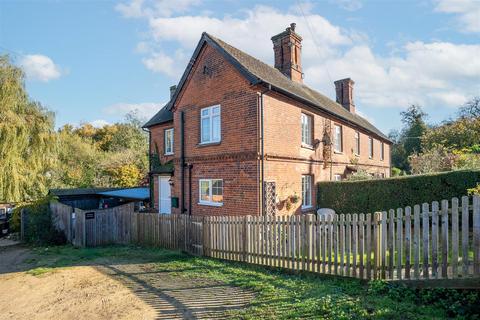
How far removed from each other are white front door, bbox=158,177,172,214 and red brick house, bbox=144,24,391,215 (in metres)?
0.08

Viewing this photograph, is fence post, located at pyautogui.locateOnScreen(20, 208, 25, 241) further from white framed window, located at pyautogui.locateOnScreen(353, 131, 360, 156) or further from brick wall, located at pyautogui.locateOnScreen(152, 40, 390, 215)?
white framed window, located at pyautogui.locateOnScreen(353, 131, 360, 156)

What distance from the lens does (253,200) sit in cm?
1177

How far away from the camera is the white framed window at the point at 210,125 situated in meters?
13.6

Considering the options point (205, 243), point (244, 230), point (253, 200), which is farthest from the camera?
point (253, 200)

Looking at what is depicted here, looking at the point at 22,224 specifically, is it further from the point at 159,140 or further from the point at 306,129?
the point at 306,129

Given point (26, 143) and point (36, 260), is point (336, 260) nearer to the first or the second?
point (36, 260)

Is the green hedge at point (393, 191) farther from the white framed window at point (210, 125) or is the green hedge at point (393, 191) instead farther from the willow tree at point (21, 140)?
the willow tree at point (21, 140)

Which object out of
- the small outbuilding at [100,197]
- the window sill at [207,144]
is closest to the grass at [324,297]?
the window sill at [207,144]

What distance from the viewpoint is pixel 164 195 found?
18.0 metres

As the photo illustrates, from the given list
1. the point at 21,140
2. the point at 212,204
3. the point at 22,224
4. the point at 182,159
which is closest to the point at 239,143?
the point at 212,204

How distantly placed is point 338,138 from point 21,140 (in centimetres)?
1972

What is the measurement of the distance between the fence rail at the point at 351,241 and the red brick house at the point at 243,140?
257 cm

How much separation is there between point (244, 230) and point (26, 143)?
17.6 meters

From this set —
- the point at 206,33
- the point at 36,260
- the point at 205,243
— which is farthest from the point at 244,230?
the point at 206,33
